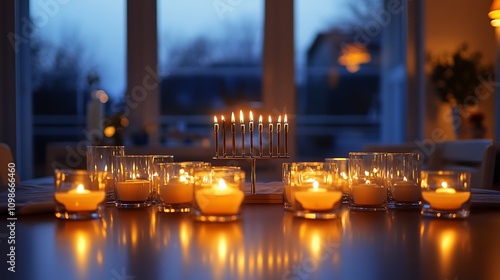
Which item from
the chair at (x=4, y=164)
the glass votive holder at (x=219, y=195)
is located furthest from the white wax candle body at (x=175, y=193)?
the chair at (x=4, y=164)

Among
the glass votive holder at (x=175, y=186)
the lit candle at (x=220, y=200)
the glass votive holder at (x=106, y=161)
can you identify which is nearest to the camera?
the lit candle at (x=220, y=200)

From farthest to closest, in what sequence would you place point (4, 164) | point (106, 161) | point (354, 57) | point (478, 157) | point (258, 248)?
point (354, 57) < point (478, 157) < point (4, 164) < point (106, 161) < point (258, 248)

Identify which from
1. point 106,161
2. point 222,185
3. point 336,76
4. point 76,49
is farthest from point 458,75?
point 222,185

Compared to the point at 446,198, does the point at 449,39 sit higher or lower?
higher

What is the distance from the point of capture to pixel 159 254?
0.75m

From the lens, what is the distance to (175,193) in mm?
1184

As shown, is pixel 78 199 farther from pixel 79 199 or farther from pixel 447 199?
pixel 447 199

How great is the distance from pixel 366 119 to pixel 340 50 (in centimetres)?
64

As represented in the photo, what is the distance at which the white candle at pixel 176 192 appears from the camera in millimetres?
1165

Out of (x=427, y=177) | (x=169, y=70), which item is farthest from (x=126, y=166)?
(x=169, y=70)

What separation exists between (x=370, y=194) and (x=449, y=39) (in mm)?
3583

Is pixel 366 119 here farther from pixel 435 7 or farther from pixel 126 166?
pixel 126 166

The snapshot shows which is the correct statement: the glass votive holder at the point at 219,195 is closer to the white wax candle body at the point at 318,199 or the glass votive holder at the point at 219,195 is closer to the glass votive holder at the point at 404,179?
the white wax candle body at the point at 318,199

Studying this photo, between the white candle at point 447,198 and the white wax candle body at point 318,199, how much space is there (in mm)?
200
